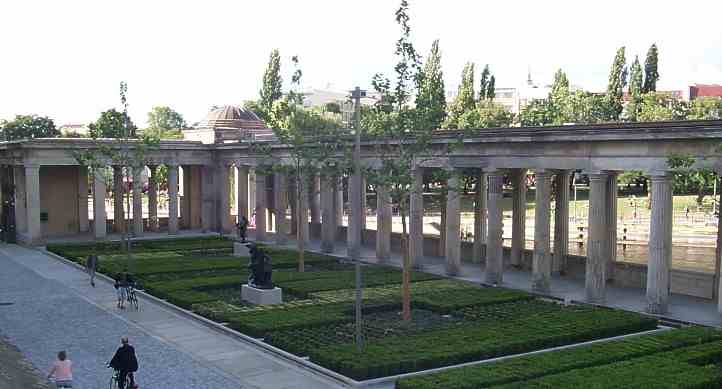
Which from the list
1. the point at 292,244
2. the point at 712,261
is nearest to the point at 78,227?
the point at 292,244

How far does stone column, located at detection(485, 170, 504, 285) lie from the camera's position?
4141 cm

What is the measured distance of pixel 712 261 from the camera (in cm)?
5803

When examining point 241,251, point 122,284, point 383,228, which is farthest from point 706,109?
point 122,284

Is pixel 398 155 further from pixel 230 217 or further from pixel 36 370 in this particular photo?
pixel 230 217

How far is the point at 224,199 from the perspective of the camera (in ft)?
230

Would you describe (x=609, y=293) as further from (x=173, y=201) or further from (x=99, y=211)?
(x=99, y=211)

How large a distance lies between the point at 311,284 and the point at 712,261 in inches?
1354

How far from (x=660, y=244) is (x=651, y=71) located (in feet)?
275

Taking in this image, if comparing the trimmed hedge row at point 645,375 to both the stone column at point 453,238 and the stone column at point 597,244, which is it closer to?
the stone column at point 597,244

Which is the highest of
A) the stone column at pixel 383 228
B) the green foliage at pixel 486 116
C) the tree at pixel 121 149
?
the green foliage at pixel 486 116

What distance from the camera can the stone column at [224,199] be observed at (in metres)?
69.9

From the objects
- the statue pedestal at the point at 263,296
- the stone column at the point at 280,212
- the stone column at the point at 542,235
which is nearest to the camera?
the statue pedestal at the point at 263,296

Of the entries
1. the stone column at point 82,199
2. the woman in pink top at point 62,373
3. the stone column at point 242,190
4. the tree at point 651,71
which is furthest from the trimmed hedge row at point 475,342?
the tree at point 651,71

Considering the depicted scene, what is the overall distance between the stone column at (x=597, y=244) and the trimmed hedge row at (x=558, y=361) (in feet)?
23.3
